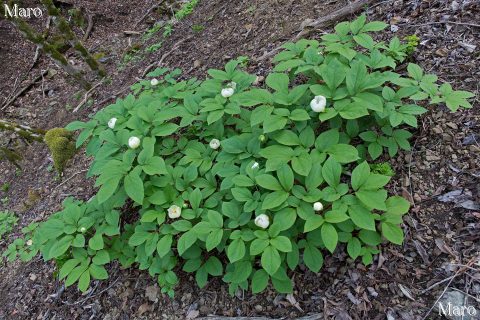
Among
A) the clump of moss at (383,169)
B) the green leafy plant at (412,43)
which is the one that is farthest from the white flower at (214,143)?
the green leafy plant at (412,43)

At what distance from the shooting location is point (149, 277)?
2.44 m

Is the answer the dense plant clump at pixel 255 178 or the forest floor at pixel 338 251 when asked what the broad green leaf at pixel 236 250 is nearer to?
the dense plant clump at pixel 255 178

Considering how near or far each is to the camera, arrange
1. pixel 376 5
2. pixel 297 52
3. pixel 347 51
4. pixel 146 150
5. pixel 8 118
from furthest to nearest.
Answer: pixel 8 118
pixel 376 5
pixel 297 52
pixel 347 51
pixel 146 150

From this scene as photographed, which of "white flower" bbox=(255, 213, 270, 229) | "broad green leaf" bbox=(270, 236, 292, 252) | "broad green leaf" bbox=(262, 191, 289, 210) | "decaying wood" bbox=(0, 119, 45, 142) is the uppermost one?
"decaying wood" bbox=(0, 119, 45, 142)

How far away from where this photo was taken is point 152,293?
2.37 metres

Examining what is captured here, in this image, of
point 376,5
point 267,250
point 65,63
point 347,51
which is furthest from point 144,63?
point 267,250

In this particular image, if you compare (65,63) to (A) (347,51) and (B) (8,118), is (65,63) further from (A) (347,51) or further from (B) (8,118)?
(A) (347,51)

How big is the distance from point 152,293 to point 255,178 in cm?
119

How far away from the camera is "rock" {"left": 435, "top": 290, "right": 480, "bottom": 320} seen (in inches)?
67.3

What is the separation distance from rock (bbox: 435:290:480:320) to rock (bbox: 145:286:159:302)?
1.71 m

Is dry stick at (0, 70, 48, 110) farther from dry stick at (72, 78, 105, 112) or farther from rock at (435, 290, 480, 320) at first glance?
rock at (435, 290, 480, 320)

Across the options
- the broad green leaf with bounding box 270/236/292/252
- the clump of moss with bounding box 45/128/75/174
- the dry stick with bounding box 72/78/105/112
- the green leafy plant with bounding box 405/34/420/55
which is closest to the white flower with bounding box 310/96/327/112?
the broad green leaf with bounding box 270/236/292/252

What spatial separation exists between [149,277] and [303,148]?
1.43 meters

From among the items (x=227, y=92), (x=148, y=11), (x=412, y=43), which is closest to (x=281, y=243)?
(x=227, y=92)
